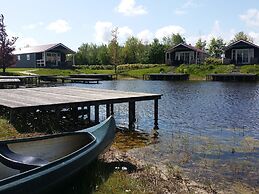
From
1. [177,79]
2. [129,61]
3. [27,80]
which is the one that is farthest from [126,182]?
[129,61]

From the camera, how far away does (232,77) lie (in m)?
48.8

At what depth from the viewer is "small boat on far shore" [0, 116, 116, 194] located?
4.80m

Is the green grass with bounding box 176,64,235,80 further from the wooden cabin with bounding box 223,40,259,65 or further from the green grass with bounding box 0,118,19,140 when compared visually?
the green grass with bounding box 0,118,19,140

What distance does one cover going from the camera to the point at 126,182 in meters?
6.80

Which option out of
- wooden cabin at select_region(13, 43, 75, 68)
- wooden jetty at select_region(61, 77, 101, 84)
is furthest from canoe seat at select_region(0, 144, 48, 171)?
wooden cabin at select_region(13, 43, 75, 68)

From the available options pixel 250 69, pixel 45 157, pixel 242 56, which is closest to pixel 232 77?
pixel 250 69

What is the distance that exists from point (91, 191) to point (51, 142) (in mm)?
1656

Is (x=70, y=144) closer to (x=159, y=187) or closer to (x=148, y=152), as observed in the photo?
(x=159, y=187)

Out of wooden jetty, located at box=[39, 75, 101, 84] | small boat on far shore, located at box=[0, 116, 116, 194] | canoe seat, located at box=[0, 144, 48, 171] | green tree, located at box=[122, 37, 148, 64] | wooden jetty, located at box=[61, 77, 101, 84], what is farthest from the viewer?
green tree, located at box=[122, 37, 148, 64]

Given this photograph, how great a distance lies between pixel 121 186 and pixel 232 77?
4503 cm

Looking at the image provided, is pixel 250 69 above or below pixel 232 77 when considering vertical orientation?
above

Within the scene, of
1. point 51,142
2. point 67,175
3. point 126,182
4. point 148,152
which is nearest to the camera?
point 67,175

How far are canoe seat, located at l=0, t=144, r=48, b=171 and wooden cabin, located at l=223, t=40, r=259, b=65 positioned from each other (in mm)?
56971

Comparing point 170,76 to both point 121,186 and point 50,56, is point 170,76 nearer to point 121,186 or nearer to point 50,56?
point 50,56
